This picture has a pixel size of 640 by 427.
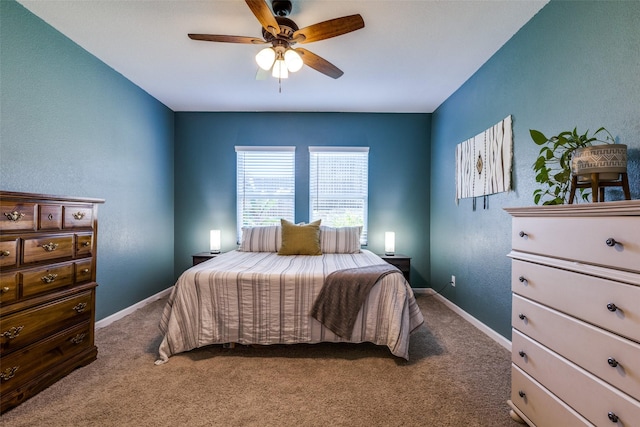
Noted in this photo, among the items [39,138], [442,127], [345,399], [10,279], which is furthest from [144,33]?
[442,127]

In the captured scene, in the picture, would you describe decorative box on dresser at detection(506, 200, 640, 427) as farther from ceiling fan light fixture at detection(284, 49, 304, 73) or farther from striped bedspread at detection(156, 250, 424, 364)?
ceiling fan light fixture at detection(284, 49, 304, 73)

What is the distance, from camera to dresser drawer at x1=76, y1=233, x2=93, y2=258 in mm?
2123

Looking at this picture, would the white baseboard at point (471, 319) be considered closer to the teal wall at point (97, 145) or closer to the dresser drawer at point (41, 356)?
the dresser drawer at point (41, 356)

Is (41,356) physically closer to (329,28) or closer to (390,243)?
(329,28)

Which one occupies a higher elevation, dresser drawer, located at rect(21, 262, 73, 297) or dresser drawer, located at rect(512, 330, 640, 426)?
dresser drawer, located at rect(21, 262, 73, 297)

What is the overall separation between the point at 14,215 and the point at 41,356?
2.94ft

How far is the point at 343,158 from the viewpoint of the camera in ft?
14.4

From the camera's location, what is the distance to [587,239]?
47.4 inches

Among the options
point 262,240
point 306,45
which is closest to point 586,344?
point 306,45

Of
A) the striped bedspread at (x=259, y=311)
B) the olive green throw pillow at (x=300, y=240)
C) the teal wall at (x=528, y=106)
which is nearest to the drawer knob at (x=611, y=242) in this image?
the teal wall at (x=528, y=106)

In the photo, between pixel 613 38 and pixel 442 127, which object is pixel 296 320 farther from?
pixel 442 127

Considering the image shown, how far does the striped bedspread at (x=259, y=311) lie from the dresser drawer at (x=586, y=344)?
0.93m

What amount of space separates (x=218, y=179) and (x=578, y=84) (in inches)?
157

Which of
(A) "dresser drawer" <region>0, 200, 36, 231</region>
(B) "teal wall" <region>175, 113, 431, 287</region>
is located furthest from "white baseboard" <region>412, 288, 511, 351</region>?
(A) "dresser drawer" <region>0, 200, 36, 231</region>
